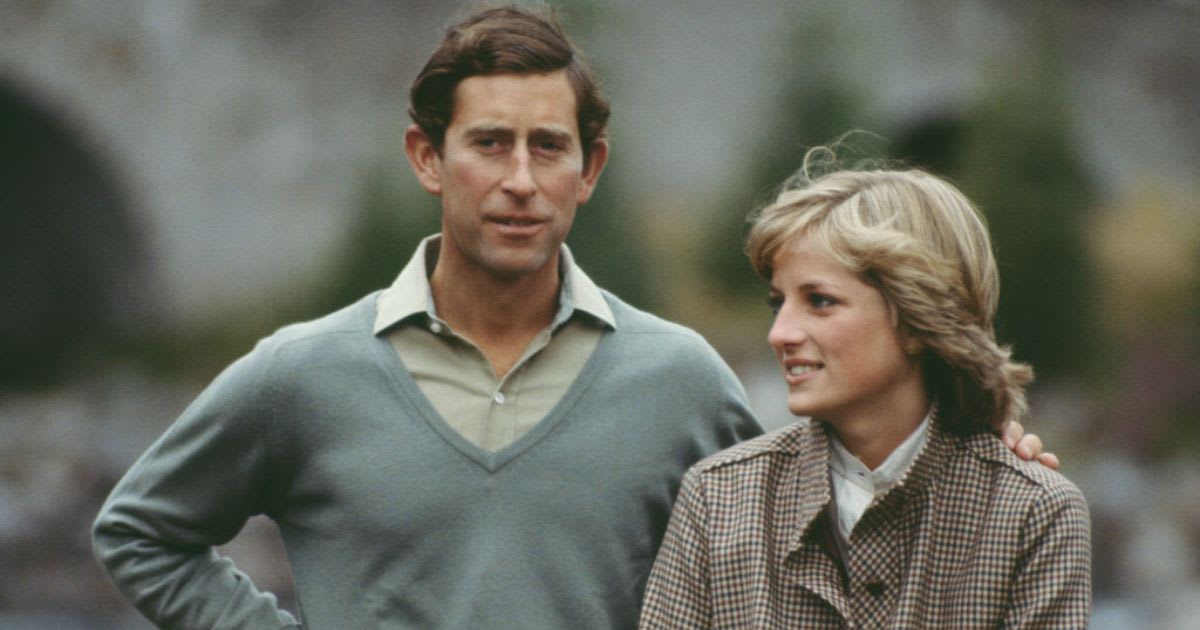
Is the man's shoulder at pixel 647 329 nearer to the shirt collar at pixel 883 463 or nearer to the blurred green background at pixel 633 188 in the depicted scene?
the shirt collar at pixel 883 463

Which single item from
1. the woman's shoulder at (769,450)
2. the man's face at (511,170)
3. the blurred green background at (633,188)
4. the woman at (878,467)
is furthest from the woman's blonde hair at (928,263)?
the blurred green background at (633,188)

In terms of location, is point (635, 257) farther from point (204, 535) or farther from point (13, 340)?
point (204, 535)

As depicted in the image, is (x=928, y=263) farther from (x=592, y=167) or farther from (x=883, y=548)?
(x=592, y=167)

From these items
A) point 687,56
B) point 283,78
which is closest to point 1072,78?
point 687,56

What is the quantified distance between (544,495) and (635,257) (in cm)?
717

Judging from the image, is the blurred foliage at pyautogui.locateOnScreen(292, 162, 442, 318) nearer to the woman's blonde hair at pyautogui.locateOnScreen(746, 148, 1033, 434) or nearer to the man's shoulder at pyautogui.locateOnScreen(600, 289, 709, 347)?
the man's shoulder at pyautogui.locateOnScreen(600, 289, 709, 347)

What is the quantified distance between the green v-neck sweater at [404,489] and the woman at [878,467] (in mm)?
148

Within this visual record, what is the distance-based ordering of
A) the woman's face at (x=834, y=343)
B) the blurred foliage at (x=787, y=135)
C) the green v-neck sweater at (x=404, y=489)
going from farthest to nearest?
the blurred foliage at (x=787, y=135) → the green v-neck sweater at (x=404, y=489) → the woman's face at (x=834, y=343)

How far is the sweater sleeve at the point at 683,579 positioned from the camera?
2.83 m

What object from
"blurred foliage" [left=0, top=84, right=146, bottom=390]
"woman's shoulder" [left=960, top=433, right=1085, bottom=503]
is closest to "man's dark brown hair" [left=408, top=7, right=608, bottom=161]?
"woman's shoulder" [left=960, top=433, right=1085, bottom=503]

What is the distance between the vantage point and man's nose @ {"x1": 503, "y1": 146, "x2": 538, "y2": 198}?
2.98 m

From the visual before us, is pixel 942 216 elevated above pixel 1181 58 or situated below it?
below

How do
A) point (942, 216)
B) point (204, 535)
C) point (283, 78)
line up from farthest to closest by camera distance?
1. point (283, 78)
2. point (204, 535)
3. point (942, 216)

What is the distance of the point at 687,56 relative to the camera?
11.5 meters
